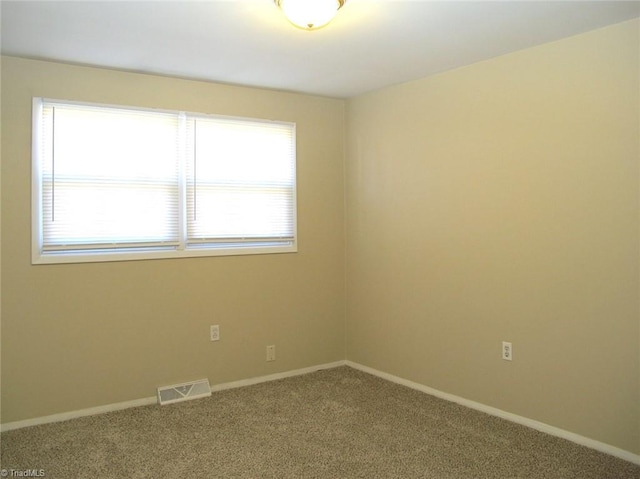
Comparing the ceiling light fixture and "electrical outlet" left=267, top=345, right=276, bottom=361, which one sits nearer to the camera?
the ceiling light fixture

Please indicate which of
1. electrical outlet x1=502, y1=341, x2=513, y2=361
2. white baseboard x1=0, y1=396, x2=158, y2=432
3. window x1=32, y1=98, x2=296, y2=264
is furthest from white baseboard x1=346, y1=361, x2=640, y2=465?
white baseboard x1=0, y1=396, x2=158, y2=432

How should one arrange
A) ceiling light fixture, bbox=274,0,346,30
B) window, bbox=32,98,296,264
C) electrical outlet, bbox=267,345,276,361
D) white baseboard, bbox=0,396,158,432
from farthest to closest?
electrical outlet, bbox=267,345,276,361
window, bbox=32,98,296,264
white baseboard, bbox=0,396,158,432
ceiling light fixture, bbox=274,0,346,30

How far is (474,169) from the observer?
3.34 m

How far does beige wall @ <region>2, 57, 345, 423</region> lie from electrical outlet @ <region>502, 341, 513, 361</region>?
1612 millimetres

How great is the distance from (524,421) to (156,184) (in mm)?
3005

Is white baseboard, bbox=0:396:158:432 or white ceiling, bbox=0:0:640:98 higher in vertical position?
white ceiling, bbox=0:0:640:98

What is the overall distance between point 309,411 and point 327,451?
0.60m

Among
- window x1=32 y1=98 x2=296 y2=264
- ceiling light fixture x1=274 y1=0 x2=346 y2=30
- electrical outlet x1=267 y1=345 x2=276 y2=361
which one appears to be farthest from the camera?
electrical outlet x1=267 y1=345 x2=276 y2=361

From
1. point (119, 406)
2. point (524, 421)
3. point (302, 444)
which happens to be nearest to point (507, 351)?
point (524, 421)

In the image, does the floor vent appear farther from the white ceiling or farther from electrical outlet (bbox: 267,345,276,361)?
the white ceiling

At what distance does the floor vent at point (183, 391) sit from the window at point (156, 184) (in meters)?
0.99

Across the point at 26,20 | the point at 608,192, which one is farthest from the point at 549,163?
the point at 26,20

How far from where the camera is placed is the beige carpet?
2.55 metres

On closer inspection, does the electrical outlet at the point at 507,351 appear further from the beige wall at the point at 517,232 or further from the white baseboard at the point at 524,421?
the white baseboard at the point at 524,421
